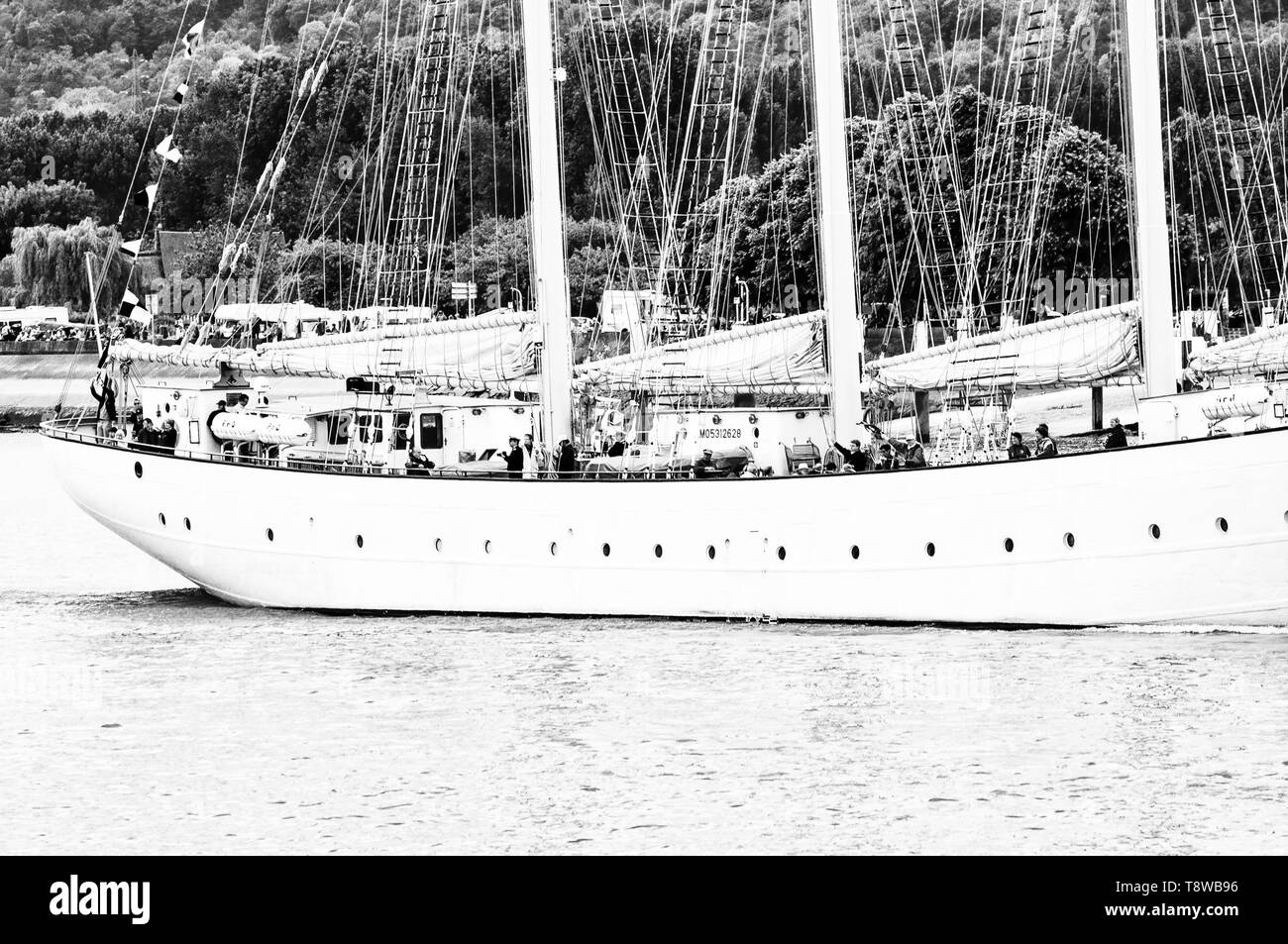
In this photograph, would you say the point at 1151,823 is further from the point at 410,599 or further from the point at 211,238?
the point at 211,238

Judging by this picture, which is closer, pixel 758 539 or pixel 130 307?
pixel 758 539

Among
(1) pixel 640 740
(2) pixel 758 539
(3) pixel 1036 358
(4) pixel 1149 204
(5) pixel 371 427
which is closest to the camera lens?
(1) pixel 640 740

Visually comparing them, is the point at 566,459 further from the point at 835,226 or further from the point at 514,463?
the point at 835,226

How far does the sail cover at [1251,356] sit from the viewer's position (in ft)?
122

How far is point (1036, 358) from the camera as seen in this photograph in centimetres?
3894

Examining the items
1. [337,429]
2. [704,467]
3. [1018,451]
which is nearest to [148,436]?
[337,429]

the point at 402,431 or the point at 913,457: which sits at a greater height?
the point at 402,431

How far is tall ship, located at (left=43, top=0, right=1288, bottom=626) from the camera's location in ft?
113

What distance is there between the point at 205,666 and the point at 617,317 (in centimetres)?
4472

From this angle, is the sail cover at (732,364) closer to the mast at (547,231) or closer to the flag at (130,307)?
the mast at (547,231)

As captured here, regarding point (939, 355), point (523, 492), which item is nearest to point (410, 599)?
point (523, 492)

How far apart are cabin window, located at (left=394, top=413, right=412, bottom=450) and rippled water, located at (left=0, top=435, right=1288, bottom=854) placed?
13.5 feet

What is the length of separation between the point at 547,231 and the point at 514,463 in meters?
4.55

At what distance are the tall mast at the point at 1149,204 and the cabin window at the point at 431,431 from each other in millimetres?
14043
